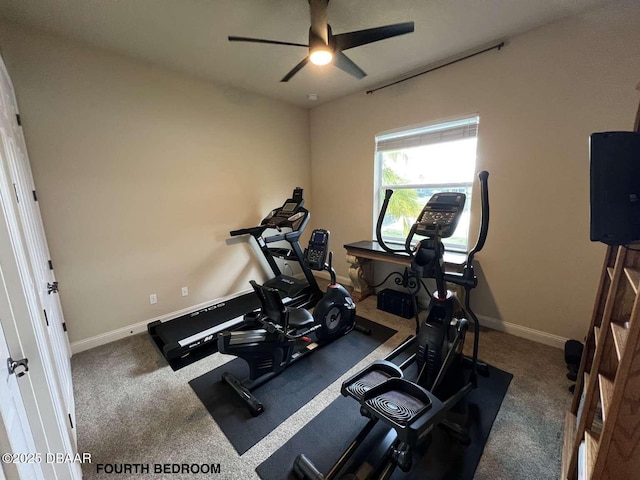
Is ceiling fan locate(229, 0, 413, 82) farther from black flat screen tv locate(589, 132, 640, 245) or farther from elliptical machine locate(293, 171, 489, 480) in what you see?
black flat screen tv locate(589, 132, 640, 245)

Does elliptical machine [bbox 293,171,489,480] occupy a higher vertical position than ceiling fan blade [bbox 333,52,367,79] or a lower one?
lower

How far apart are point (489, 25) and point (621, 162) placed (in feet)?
5.96

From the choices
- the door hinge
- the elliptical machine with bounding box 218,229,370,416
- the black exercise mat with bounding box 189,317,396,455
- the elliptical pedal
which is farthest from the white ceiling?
the black exercise mat with bounding box 189,317,396,455

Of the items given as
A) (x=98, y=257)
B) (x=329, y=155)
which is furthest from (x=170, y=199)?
(x=329, y=155)

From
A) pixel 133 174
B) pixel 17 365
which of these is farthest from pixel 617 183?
pixel 133 174

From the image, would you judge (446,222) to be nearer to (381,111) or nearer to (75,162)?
(381,111)

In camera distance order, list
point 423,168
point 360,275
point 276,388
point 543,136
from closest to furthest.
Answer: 1. point 276,388
2. point 543,136
3. point 423,168
4. point 360,275

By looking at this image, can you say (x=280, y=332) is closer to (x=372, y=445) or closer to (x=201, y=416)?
(x=201, y=416)

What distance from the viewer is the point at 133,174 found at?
2604 mm

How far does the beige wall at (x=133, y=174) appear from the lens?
2174mm

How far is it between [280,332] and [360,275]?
5.46 feet

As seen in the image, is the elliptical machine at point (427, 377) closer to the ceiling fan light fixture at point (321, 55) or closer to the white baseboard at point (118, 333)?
the ceiling fan light fixture at point (321, 55)

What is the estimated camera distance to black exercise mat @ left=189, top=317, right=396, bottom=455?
163 cm

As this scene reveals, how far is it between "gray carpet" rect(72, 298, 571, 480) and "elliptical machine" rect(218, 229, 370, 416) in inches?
11.8
